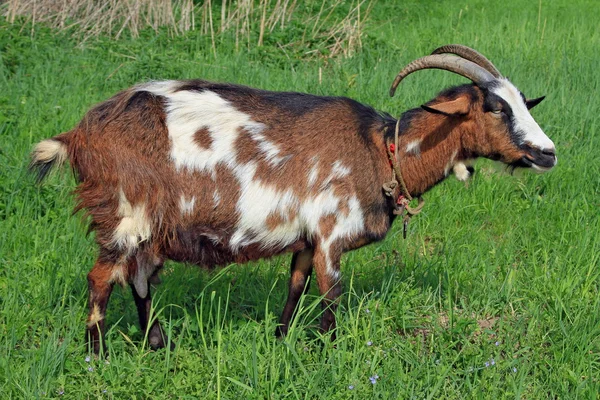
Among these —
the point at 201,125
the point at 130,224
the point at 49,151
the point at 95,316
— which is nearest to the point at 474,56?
the point at 201,125

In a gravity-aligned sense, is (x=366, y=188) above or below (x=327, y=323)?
above

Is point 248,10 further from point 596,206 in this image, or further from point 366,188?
point 366,188

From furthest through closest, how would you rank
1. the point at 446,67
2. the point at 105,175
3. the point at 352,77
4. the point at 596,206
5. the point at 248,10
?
the point at 248,10 → the point at 352,77 → the point at 596,206 → the point at 446,67 → the point at 105,175

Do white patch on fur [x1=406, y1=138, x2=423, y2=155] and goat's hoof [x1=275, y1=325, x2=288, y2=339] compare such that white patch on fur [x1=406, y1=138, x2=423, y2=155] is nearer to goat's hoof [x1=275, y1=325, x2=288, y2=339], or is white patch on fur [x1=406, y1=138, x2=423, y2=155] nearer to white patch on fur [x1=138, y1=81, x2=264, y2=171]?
white patch on fur [x1=138, y1=81, x2=264, y2=171]

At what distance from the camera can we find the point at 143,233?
160 inches

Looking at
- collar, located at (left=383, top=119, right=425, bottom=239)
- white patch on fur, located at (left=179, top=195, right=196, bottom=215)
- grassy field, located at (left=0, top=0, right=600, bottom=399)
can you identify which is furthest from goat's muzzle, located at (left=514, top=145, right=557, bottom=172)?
white patch on fur, located at (left=179, top=195, right=196, bottom=215)

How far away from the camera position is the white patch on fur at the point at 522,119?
163 inches

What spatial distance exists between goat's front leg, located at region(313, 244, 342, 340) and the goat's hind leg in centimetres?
81

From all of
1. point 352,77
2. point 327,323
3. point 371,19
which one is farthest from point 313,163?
point 371,19

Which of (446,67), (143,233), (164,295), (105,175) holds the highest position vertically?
(446,67)

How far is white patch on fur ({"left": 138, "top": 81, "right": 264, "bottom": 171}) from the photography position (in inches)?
162

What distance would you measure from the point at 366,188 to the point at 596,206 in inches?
98.8

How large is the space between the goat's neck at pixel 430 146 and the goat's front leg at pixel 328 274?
22.7 inches

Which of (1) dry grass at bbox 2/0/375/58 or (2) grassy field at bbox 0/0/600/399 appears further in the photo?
(1) dry grass at bbox 2/0/375/58
